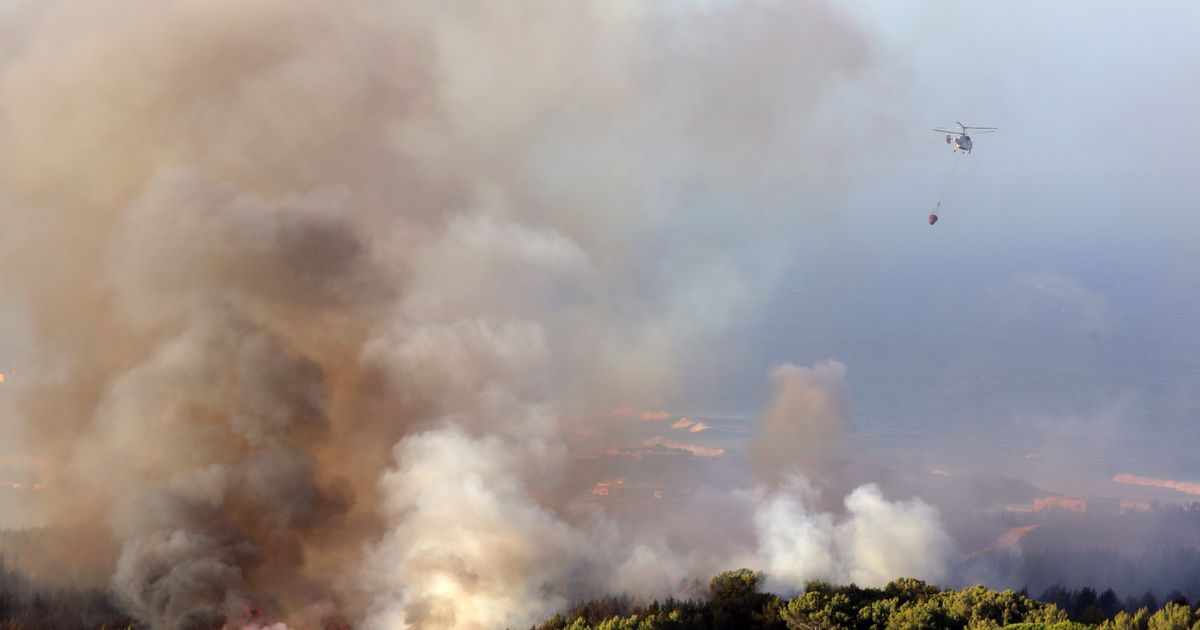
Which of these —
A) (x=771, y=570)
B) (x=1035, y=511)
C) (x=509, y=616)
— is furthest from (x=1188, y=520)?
(x=509, y=616)

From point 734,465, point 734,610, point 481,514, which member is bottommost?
point 734,610

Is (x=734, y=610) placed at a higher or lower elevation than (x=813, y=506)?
lower

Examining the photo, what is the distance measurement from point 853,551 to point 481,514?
2072cm

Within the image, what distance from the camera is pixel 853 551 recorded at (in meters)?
67.0

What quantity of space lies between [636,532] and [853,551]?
1098 cm

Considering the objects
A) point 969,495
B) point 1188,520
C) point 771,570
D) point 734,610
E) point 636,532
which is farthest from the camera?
point 969,495

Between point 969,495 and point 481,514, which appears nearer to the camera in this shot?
point 481,514

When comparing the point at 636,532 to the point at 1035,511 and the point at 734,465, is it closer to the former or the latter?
the point at 734,465

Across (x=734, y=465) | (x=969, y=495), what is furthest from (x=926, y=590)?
(x=969, y=495)

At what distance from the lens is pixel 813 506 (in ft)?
245

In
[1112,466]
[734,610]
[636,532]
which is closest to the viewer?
[734,610]

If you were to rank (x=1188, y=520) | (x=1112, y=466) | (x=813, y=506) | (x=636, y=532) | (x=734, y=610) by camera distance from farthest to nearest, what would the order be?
(x=1112, y=466) < (x=1188, y=520) < (x=813, y=506) < (x=636, y=532) < (x=734, y=610)

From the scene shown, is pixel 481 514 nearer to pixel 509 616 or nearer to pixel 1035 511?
pixel 509 616

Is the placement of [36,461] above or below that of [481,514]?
above
